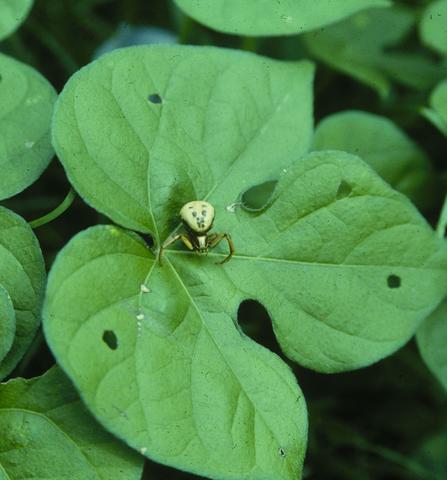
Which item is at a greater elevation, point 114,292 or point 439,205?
point 114,292

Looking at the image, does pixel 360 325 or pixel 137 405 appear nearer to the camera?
pixel 137 405

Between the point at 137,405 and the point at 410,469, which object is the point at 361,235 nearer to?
the point at 137,405

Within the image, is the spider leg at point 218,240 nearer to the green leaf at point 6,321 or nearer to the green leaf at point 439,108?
the green leaf at point 6,321

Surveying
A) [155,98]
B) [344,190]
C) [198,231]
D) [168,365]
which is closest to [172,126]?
[155,98]

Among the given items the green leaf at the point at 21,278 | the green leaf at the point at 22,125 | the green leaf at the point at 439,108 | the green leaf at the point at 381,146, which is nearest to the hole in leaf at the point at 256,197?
the green leaf at the point at 381,146

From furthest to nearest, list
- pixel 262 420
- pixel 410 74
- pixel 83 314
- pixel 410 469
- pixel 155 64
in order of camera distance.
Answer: pixel 410 74 → pixel 410 469 → pixel 155 64 → pixel 262 420 → pixel 83 314

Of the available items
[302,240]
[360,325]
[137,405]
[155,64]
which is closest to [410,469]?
[360,325]
